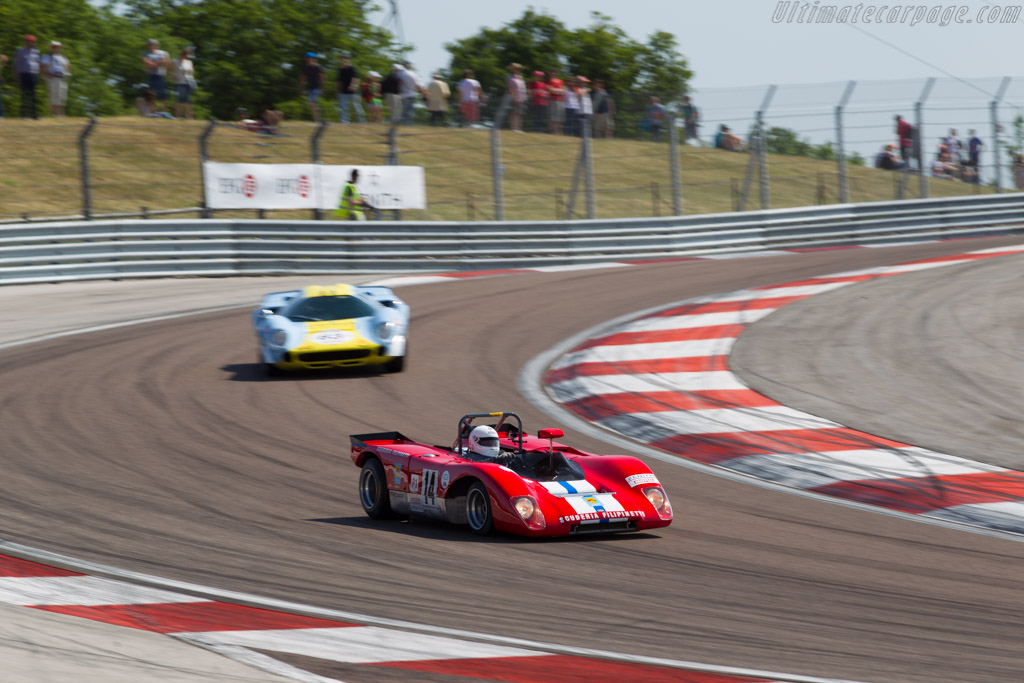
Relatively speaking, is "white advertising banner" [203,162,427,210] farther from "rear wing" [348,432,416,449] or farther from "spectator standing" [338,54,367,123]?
"rear wing" [348,432,416,449]

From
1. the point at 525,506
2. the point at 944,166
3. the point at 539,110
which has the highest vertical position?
the point at 539,110

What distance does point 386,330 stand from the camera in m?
13.0

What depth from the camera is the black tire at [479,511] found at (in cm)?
706

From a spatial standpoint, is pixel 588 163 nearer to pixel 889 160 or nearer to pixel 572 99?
pixel 572 99

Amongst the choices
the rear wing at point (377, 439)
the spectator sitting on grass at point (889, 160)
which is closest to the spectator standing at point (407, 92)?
the spectator sitting on grass at point (889, 160)

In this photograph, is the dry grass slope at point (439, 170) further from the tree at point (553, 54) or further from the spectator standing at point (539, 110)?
the tree at point (553, 54)

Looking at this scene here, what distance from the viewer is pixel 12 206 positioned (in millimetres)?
24750

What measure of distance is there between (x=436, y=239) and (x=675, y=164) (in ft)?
15.6

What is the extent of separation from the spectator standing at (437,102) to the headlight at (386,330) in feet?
45.6

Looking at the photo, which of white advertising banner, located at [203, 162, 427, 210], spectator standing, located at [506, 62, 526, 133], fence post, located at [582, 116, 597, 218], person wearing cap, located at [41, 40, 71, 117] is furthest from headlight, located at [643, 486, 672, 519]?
person wearing cap, located at [41, 40, 71, 117]

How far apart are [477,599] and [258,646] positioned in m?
1.19

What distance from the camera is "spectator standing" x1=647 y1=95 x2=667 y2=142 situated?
22.9 metres

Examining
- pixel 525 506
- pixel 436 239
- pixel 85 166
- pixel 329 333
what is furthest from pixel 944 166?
pixel 525 506

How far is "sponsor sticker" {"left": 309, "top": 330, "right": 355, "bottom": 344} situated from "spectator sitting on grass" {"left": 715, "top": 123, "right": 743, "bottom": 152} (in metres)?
11.5
